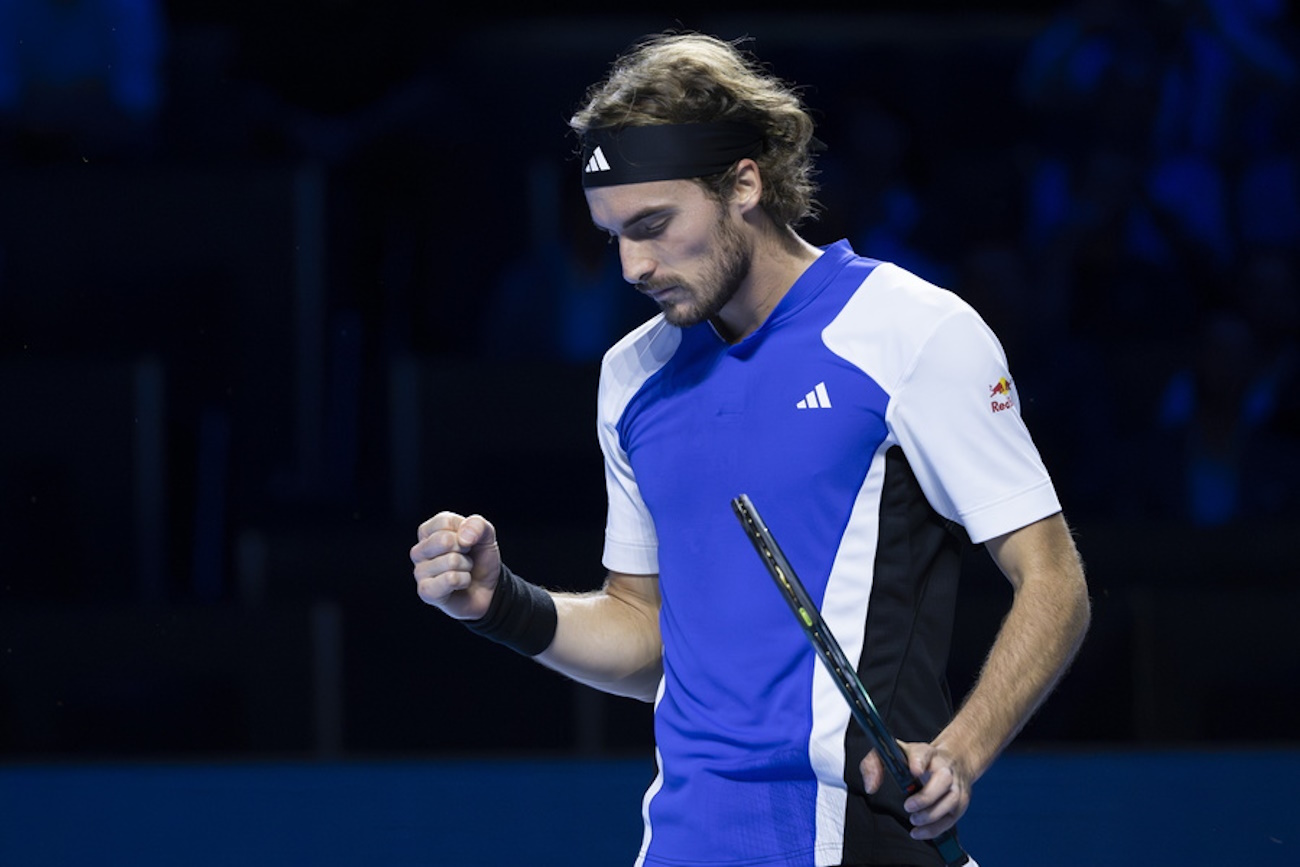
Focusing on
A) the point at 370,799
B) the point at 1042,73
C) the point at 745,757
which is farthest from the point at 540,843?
the point at 1042,73

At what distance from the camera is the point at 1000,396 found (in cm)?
185

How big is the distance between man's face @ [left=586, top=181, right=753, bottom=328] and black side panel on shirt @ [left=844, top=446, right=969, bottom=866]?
28 centimetres

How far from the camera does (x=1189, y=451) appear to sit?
18.0ft

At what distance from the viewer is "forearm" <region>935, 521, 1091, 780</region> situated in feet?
5.66

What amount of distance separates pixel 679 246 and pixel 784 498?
0.32m

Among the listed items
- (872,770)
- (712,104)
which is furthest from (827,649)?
(712,104)

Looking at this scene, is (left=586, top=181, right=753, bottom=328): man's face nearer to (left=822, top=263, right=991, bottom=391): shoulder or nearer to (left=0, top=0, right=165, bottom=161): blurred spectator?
(left=822, top=263, right=991, bottom=391): shoulder

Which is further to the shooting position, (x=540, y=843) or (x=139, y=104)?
(x=139, y=104)

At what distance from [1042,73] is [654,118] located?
14.4 feet

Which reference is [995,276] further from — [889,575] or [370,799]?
[889,575]

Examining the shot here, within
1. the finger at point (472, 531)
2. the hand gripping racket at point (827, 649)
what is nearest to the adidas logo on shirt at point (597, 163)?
the finger at point (472, 531)

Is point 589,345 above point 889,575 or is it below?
above

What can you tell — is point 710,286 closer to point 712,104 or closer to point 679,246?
point 679,246

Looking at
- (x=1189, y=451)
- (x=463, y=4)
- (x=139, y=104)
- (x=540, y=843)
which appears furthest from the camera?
(x=463, y=4)
